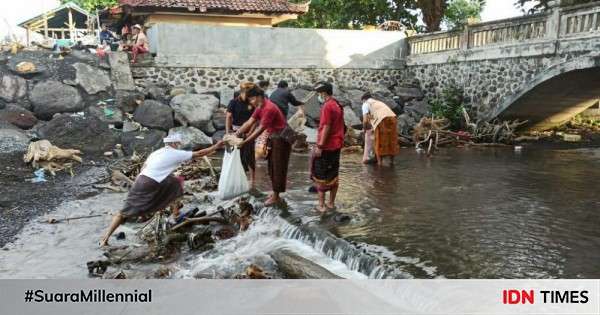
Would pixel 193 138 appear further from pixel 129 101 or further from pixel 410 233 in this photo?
pixel 410 233

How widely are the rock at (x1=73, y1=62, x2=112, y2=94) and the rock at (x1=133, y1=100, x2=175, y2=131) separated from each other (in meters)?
1.57

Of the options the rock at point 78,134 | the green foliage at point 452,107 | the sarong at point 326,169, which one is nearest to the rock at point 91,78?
the rock at point 78,134

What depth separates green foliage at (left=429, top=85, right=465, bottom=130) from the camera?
632 inches

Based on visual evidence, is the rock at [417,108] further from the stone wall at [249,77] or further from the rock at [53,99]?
the rock at [53,99]

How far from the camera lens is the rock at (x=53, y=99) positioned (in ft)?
45.5

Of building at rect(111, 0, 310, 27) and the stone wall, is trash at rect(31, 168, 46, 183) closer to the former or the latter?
the stone wall

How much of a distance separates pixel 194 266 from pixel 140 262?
0.68m

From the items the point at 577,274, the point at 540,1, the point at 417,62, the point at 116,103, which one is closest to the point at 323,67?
the point at 417,62

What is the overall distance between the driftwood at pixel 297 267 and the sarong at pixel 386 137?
5.11 m

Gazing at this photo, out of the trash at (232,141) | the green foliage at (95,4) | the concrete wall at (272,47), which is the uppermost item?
the green foliage at (95,4)

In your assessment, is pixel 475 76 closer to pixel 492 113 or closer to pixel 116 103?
pixel 492 113

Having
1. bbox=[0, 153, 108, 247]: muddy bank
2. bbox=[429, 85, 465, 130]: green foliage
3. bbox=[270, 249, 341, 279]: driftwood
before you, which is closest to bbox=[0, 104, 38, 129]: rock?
bbox=[0, 153, 108, 247]: muddy bank

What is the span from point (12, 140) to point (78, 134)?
1.48m

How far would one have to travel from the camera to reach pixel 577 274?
190 inches
